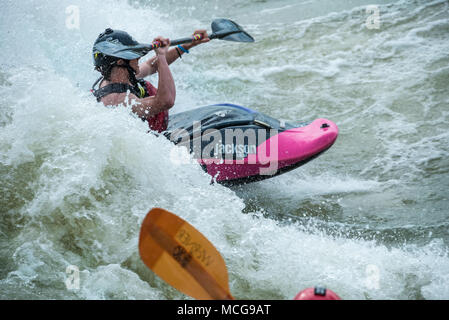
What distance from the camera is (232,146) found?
135 inches

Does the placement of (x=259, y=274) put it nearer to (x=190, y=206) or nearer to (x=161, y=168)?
(x=190, y=206)

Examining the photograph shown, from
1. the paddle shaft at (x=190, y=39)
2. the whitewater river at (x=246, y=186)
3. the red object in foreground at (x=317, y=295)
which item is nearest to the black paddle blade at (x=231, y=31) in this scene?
the paddle shaft at (x=190, y=39)

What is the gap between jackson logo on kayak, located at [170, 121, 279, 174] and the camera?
342 centimetres

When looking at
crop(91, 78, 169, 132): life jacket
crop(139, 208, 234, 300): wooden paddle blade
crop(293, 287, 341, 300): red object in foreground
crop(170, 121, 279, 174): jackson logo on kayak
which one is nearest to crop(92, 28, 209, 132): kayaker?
crop(91, 78, 169, 132): life jacket

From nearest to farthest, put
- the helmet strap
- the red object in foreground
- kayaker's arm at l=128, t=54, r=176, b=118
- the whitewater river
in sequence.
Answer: the red object in foreground, the whitewater river, kayaker's arm at l=128, t=54, r=176, b=118, the helmet strap

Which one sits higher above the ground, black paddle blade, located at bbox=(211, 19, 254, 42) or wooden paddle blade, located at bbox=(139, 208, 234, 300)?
black paddle blade, located at bbox=(211, 19, 254, 42)

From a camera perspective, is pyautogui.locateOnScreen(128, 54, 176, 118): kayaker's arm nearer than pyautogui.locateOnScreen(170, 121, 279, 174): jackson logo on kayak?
Yes

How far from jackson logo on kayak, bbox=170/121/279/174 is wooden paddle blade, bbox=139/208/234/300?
1321 mm

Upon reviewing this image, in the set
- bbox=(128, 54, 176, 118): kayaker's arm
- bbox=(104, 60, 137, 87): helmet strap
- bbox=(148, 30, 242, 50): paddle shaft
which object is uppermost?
bbox=(148, 30, 242, 50): paddle shaft

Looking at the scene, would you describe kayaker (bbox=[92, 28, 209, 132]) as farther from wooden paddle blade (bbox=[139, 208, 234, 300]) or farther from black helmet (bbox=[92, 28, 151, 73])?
wooden paddle blade (bbox=[139, 208, 234, 300])

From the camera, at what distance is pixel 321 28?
702 centimetres

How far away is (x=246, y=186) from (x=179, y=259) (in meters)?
1.88
